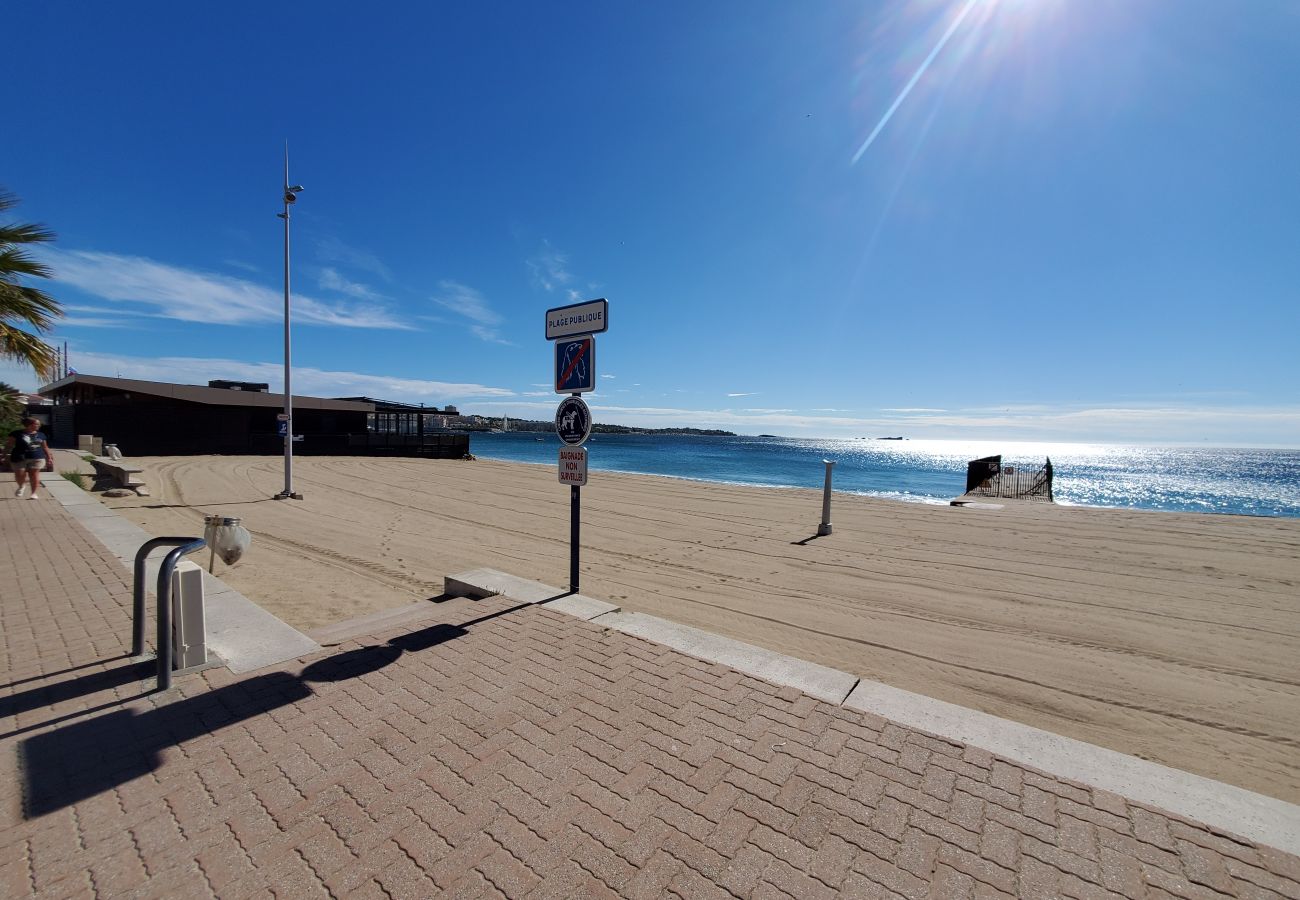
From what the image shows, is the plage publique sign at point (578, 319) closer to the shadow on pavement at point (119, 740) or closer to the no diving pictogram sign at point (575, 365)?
the no diving pictogram sign at point (575, 365)

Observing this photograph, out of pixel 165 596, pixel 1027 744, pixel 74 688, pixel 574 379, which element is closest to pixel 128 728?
pixel 165 596

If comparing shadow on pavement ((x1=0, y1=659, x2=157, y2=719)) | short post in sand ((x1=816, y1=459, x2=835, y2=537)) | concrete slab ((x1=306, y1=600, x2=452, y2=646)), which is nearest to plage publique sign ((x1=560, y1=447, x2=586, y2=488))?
concrete slab ((x1=306, y1=600, x2=452, y2=646))

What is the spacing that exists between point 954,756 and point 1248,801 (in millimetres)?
1154

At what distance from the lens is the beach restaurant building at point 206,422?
2620cm

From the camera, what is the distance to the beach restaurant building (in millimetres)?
26203

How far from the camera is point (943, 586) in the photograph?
22.6 feet

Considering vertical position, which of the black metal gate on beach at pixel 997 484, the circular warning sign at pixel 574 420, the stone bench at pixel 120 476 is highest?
the circular warning sign at pixel 574 420

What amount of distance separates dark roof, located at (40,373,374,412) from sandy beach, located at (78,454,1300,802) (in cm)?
1727

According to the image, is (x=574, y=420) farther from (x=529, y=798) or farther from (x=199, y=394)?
(x=199, y=394)

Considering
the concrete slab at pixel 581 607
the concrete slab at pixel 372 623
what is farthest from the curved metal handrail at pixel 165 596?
the concrete slab at pixel 581 607

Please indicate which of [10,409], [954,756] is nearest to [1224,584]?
[954,756]

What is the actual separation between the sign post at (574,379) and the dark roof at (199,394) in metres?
31.0

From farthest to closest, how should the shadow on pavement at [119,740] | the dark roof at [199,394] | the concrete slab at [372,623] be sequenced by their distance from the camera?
the dark roof at [199,394]
the concrete slab at [372,623]
the shadow on pavement at [119,740]

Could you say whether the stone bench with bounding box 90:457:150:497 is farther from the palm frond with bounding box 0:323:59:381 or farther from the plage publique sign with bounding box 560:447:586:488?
the plage publique sign with bounding box 560:447:586:488
